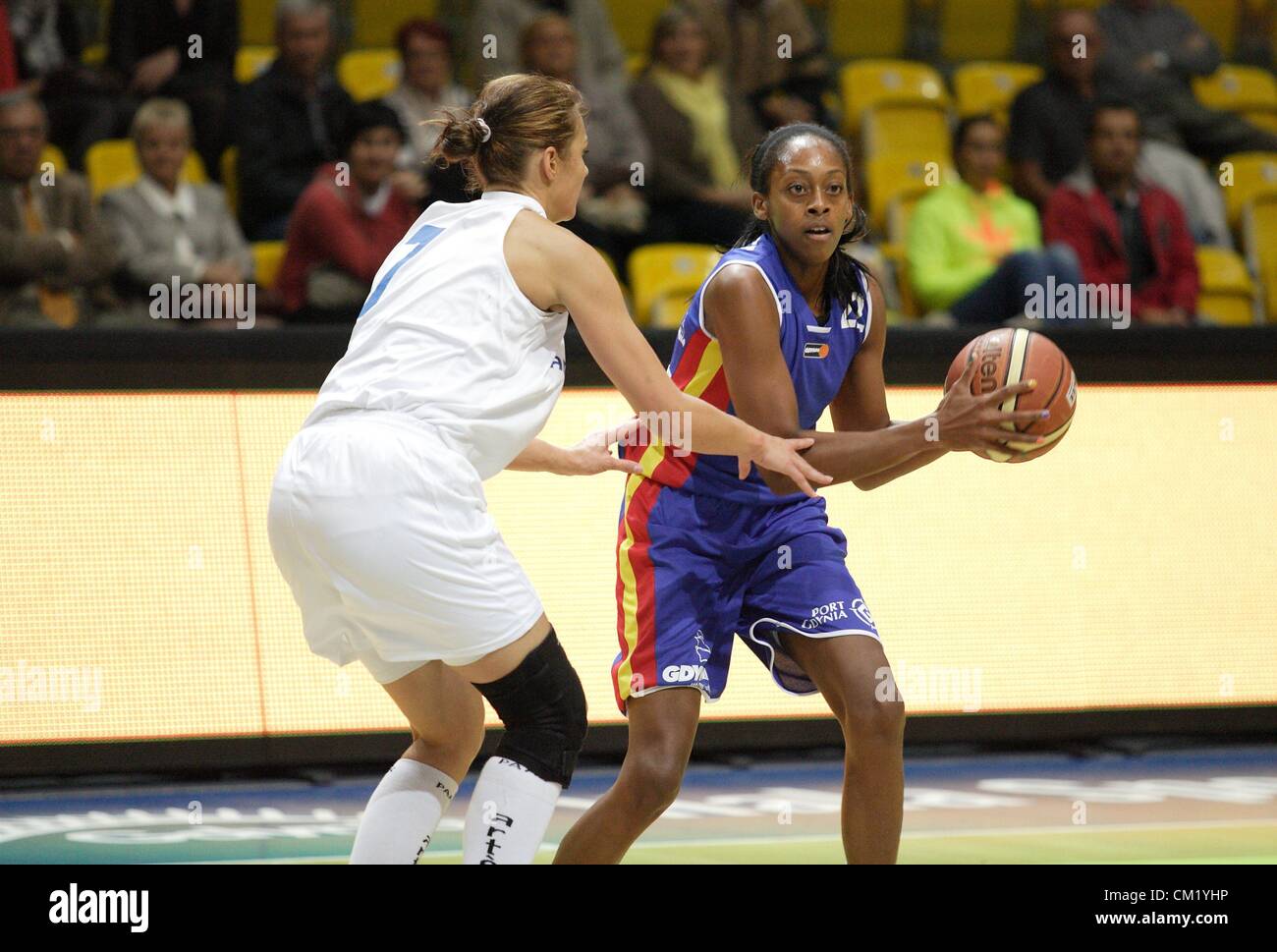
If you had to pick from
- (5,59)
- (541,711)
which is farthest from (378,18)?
(541,711)

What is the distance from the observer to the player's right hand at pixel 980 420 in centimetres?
365

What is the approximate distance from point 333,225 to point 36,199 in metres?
1.17

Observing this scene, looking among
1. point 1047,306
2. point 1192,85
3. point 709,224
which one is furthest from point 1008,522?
point 1192,85

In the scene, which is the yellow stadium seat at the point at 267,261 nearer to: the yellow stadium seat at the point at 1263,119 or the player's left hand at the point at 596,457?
the player's left hand at the point at 596,457

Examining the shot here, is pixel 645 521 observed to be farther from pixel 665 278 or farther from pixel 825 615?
pixel 665 278

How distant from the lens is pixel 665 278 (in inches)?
297

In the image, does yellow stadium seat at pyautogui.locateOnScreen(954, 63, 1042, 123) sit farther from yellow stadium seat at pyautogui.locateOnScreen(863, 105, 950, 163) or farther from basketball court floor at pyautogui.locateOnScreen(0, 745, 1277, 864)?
basketball court floor at pyautogui.locateOnScreen(0, 745, 1277, 864)

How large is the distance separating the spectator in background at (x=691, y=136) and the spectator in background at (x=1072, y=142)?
4.42ft

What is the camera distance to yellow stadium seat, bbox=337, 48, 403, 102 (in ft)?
28.2

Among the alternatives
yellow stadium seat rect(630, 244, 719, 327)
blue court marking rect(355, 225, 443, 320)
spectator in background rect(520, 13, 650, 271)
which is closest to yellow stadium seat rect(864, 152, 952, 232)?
yellow stadium seat rect(630, 244, 719, 327)

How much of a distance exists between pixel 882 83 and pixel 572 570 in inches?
176
